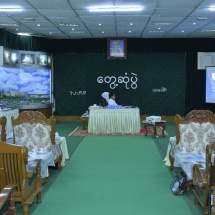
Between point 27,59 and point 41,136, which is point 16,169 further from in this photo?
point 27,59

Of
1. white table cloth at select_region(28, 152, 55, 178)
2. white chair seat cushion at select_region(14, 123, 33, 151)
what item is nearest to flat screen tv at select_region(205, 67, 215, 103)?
white chair seat cushion at select_region(14, 123, 33, 151)

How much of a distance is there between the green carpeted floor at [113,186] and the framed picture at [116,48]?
21.4ft

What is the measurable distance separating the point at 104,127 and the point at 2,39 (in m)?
4.36

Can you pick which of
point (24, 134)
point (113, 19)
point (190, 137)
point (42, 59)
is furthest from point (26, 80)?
point (190, 137)

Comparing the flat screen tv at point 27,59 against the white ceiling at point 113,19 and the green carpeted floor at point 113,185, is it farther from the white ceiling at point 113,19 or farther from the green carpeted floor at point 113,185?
the green carpeted floor at point 113,185

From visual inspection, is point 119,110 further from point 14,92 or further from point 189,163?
point 189,163

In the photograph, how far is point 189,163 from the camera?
201 inches

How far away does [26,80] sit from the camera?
1395cm

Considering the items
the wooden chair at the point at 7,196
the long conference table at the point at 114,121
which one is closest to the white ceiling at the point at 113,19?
the long conference table at the point at 114,121

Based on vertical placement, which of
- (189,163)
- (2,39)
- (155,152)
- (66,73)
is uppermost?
(2,39)

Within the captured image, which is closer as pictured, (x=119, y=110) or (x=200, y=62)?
(x=119, y=110)

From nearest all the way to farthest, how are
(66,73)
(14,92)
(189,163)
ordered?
(189,163) < (14,92) < (66,73)

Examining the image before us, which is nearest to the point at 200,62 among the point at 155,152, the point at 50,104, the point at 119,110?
the point at 119,110

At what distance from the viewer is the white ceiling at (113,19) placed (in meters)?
7.84
